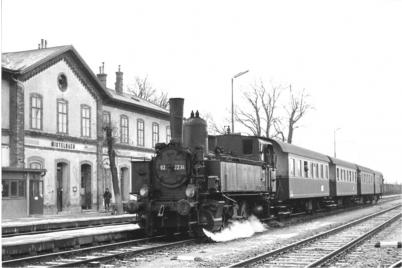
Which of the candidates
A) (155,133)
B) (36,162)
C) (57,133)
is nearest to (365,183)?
(155,133)

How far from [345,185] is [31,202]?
56.5ft

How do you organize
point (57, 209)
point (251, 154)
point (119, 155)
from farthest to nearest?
point (119, 155) → point (57, 209) → point (251, 154)

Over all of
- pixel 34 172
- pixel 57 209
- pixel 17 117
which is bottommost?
pixel 57 209

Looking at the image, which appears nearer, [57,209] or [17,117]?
[17,117]

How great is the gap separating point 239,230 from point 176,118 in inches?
149

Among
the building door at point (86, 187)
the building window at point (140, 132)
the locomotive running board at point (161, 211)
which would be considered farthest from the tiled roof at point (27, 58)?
the locomotive running board at point (161, 211)

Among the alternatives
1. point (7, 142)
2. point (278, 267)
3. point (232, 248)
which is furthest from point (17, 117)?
point (278, 267)

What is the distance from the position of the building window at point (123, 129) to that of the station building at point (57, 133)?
7 cm

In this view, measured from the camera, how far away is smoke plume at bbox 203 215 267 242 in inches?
541

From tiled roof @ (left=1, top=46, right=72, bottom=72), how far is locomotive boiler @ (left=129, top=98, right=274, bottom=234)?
14.9 metres

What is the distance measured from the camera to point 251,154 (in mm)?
16484

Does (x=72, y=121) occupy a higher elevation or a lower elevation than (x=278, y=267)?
higher

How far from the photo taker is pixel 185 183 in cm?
1362

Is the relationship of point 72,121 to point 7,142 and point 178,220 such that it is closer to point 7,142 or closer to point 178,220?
point 7,142
